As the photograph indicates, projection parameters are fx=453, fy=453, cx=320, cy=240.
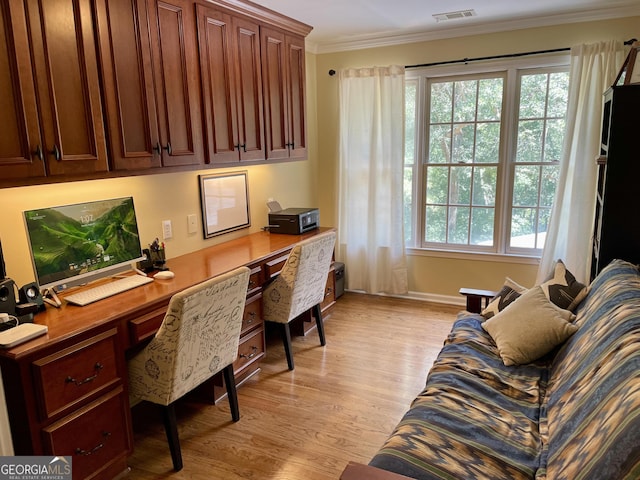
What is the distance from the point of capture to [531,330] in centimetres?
228

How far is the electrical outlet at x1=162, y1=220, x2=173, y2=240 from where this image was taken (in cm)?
291

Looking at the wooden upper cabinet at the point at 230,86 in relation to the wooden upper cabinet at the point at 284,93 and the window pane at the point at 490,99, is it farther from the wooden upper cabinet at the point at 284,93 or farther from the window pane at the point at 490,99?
the window pane at the point at 490,99

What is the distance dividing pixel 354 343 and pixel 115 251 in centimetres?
198

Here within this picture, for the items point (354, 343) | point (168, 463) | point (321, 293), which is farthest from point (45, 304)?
point (354, 343)

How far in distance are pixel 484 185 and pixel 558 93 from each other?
953 mm

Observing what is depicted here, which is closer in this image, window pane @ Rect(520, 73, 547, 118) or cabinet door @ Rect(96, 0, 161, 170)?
cabinet door @ Rect(96, 0, 161, 170)

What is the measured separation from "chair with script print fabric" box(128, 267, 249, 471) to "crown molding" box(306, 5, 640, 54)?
117 inches

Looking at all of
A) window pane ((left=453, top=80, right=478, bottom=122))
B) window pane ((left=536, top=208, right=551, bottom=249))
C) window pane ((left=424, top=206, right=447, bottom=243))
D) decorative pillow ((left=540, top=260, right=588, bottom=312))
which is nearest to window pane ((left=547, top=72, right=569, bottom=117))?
window pane ((left=453, top=80, right=478, bottom=122))

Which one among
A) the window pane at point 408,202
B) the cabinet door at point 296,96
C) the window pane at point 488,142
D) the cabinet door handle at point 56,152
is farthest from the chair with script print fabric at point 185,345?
the window pane at point 488,142

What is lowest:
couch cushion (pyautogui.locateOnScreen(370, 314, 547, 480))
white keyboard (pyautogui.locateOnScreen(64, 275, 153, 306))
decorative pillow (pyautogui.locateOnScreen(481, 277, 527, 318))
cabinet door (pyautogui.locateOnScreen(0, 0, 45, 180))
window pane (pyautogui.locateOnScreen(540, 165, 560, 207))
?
couch cushion (pyautogui.locateOnScreen(370, 314, 547, 480))

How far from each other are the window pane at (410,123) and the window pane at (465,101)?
0.38 meters

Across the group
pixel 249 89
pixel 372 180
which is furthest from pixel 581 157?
pixel 249 89

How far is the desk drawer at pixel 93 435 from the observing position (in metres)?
1.80

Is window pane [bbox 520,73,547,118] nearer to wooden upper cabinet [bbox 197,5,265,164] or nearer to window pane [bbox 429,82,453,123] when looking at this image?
window pane [bbox 429,82,453,123]
